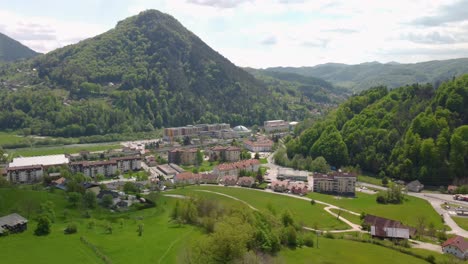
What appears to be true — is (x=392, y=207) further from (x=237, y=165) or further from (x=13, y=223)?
(x=13, y=223)

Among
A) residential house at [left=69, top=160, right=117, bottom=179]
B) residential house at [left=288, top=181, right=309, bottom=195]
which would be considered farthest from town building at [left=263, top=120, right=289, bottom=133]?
residential house at [left=288, top=181, right=309, bottom=195]

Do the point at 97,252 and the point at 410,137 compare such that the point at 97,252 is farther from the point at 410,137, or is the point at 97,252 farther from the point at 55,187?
the point at 410,137

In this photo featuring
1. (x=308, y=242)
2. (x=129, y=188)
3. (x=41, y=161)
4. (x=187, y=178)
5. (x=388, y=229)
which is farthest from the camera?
(x=41, y=161)

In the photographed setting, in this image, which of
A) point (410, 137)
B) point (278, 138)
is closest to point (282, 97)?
point (278, 138)

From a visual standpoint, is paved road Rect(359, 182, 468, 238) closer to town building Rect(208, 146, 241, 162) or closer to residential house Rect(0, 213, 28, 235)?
town building Rect(208, 146, 241, 162)

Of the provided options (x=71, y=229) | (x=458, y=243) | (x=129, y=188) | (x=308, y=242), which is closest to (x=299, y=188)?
(x=308, y=242)

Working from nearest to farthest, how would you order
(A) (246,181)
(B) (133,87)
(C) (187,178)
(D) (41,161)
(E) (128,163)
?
1. (A) (246,181)
2. (C) (187,178)
3. (D) (41,161)
4. (E) (128,163)
5. (B) (133,87)

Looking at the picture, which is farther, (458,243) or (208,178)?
(208,178)
